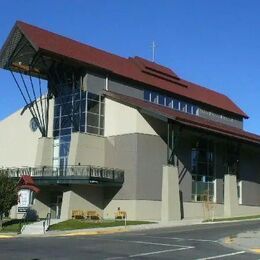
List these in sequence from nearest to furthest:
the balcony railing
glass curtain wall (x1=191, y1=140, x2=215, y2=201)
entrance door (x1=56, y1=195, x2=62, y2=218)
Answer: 1. the balcony railing
2. entrance door (x1=56, y1=195, x2=62, y2=218)
3. glass curtain wall (x1=191, y1=140, x2=215, y2=201)

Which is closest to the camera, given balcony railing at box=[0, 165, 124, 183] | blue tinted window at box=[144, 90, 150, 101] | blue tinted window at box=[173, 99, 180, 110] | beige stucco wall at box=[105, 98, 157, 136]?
balcony railing at box=[0, 165, 124, 183]

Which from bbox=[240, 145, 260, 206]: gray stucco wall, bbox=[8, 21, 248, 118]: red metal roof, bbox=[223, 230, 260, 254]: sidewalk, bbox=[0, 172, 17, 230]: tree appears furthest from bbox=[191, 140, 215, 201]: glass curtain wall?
bbox=[223, 230, 260, 254]: sidewalk

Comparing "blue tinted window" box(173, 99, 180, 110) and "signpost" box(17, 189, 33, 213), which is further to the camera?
"blue tinted window" box(173, 99, 180, 110)

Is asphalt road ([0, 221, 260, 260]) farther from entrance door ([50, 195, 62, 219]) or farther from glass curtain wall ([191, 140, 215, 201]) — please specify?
glass curtain wall ([191, 140, 215, 201])

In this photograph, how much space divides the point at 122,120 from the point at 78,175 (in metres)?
6.64

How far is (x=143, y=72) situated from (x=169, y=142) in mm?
10617

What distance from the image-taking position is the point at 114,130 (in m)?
47.7

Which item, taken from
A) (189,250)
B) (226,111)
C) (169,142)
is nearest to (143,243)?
(189,250)

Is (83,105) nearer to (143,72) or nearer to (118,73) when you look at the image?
(118,73)

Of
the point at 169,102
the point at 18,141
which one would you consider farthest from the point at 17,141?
the point at 169,102

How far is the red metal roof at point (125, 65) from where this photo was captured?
46.1 meters

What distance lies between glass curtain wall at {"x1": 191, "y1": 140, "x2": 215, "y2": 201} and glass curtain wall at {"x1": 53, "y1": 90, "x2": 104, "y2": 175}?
9579 millimetres

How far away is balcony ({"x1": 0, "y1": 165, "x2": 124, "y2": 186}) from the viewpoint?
43656mm

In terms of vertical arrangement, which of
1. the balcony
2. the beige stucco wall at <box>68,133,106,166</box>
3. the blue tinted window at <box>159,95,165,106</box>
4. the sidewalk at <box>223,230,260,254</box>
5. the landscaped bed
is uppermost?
the blue tinted window at <box>159,95,165,106</box>
